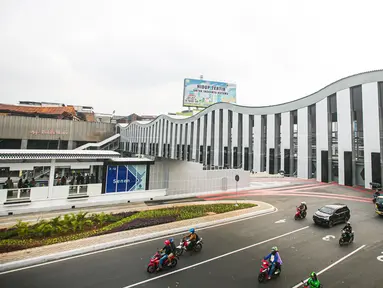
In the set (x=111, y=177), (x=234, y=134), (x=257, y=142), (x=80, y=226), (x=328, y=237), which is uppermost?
(x=234, y=134)

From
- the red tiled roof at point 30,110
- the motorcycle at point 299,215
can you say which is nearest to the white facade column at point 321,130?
the motorcycle at point 299,215

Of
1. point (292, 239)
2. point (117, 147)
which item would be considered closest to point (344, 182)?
point (292, 239)

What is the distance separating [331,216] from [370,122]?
11221mm

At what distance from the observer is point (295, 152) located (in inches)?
913

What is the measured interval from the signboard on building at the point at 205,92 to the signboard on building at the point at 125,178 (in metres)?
31.2

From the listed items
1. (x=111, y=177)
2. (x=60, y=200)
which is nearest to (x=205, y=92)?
(x=111, y=177)

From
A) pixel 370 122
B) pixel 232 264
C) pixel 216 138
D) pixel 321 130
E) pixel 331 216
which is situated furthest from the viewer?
pixel 216 138

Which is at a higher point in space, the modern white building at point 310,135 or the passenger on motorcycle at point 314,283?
the modern white building at point 310,135

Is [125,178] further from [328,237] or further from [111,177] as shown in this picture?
[328,237]

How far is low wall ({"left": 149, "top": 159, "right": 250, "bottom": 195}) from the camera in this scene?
21938 millimetres

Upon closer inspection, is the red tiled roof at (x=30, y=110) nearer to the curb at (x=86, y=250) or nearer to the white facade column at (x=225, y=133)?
the white facade column at (x=225, y=133)

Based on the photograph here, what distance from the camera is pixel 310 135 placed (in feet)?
72.3

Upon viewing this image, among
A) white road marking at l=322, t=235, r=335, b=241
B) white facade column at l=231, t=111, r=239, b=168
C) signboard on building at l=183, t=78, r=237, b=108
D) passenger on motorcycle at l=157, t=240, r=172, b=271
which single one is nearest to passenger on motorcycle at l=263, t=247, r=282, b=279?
passenger on motorcycle at l=157, t=240, r=172, b=271

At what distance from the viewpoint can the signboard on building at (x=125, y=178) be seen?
63.2ft
